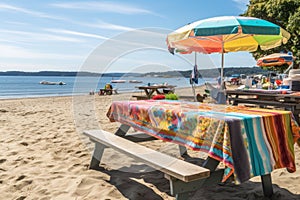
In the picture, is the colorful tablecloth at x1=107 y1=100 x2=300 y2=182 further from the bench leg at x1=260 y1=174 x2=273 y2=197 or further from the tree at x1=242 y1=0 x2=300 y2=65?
the tree at x1=242 y1=0 x2=300 y2=65

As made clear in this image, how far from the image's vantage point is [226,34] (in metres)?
3.98

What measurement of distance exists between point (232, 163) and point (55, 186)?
169cm

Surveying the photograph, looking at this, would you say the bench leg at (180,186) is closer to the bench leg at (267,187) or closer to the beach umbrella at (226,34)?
the bench leg at (267,187)

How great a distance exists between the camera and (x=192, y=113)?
2178 mm

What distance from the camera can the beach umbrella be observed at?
3982mm

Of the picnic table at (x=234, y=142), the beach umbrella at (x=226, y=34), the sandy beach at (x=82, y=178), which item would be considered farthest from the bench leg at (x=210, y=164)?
the beach umbrella at (x=226, y=34)

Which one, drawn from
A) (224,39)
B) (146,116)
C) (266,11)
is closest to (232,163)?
(146,116)

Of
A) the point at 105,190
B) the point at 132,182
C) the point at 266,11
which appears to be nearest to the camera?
the point at 105,190

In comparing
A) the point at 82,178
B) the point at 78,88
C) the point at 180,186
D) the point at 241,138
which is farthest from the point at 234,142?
the point at 78,88

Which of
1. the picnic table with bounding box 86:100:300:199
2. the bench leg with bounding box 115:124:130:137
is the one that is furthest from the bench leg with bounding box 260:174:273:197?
the bench leg with bounding box 115:124:130:137

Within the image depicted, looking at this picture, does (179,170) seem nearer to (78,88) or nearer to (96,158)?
(96,158)

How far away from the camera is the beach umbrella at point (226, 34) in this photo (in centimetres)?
398

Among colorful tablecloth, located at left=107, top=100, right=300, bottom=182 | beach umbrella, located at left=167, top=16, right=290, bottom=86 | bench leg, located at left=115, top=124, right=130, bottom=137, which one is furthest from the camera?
beach umbrella, located at left=167, top=16, right=290, bottom=86

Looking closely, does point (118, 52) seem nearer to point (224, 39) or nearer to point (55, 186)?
point (55, 186)
